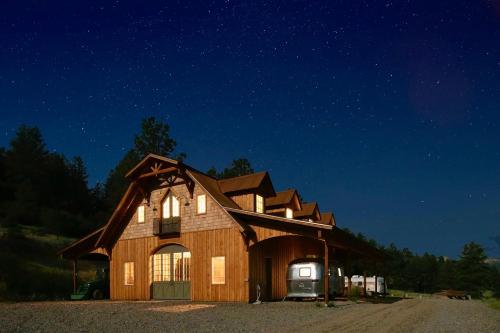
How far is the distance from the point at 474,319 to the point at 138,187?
62.7 ft

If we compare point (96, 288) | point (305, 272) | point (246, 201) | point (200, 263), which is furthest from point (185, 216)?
point (96, 288)

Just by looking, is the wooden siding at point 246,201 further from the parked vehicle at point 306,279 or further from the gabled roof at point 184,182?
the parked vehicle at point 306,279

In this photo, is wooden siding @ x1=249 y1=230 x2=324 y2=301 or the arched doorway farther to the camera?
the arched doorway

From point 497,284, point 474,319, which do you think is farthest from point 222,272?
point 497,284

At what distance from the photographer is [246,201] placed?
87.6 feet

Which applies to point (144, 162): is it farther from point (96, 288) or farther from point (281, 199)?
point (96, 288)

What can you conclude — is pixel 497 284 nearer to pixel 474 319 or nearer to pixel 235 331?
pixel 474 319

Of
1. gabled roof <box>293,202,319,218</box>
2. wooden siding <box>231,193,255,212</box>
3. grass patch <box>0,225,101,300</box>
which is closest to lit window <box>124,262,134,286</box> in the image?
grass patch <box>0,225,101,300</box>

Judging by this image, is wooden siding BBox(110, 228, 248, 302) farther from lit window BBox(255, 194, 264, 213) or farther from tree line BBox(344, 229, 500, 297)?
tree line BBox(344, 229, 500, 297)

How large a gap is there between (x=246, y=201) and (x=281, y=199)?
357 cm

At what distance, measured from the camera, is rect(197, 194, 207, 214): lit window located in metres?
25.1

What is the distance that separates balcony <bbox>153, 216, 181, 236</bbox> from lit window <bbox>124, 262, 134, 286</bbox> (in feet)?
10.6

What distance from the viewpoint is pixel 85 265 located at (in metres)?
41.2

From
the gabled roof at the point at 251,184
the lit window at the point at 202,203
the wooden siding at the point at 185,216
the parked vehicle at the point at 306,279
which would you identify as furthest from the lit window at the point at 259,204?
the parked vehicle at the point at 306,279
